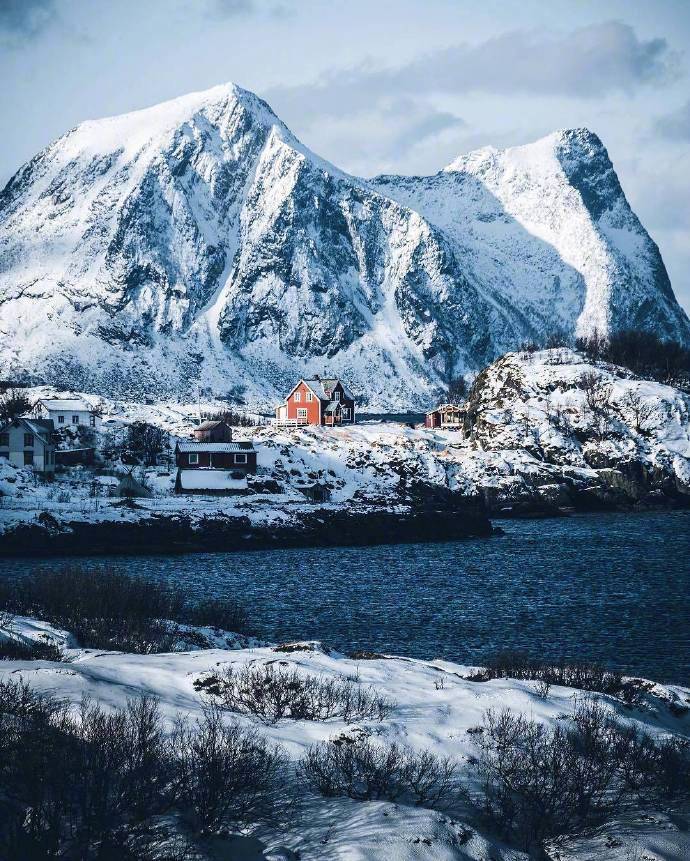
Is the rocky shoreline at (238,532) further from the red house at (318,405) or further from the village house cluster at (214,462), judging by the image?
the red house at (318,405)

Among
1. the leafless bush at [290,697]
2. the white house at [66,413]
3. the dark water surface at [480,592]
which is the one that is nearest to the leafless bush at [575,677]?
the leafless bush at [290,697]

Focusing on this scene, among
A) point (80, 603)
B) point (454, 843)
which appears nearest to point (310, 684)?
point (454, 843)

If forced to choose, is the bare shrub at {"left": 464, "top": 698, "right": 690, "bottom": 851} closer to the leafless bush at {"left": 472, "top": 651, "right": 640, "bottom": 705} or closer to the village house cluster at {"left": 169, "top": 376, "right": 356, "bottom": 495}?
the leafless bush at {"left": 472, "top": 651, "right": 640, "bottom": 705}

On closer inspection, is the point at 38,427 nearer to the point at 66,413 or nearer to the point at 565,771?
the point at 66,413

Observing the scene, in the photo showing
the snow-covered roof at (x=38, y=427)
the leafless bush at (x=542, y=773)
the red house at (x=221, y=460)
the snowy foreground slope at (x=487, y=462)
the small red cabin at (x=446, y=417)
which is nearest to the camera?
the leafless bush at (x=542, y=773)

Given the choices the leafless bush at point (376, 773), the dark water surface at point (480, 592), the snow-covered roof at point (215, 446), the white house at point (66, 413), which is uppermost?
the white house at point (66, 413)

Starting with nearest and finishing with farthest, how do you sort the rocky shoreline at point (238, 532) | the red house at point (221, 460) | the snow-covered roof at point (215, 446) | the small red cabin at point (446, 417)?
the rocky shoreline at point (238, 532)
the red house at point (221, 460)
the snow-covered roof at point (215, 446)
the small red cabin at point (446, 417)
